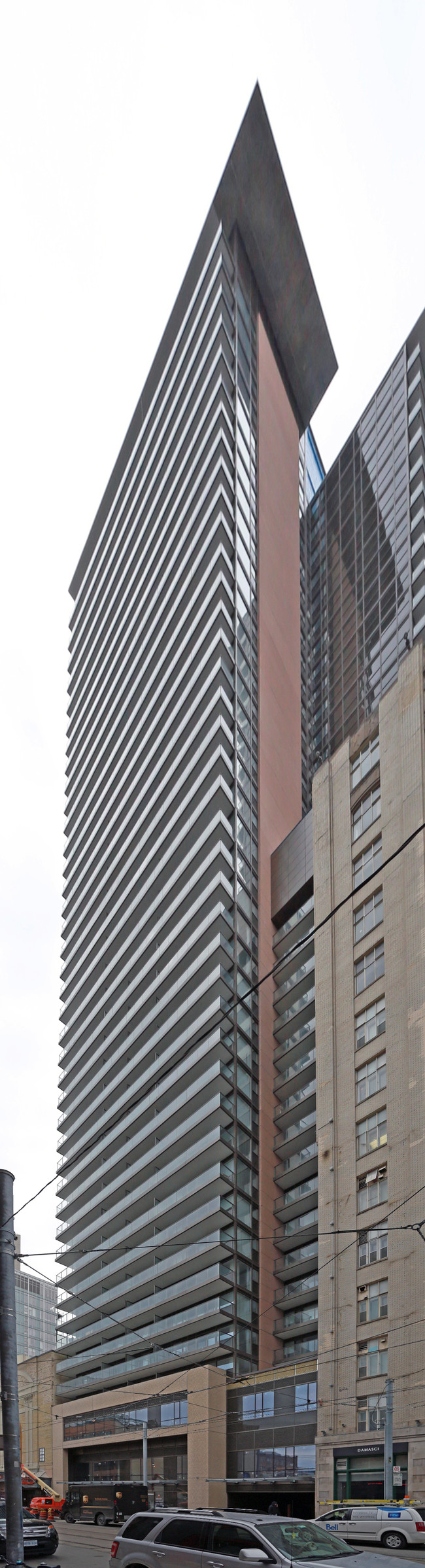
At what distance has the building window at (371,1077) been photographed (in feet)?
155

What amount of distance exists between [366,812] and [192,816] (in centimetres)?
1982

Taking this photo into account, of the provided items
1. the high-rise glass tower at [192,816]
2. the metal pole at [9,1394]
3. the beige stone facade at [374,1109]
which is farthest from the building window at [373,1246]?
the metal pole at [9,1394]

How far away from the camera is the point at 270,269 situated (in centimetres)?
9125

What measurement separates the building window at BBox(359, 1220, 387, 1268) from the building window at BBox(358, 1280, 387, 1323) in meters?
0.75

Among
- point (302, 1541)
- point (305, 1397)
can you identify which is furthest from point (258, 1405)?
point (302, 1541)

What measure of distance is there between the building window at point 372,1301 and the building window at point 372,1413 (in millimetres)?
2543

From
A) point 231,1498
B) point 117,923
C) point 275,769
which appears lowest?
point 231,1498

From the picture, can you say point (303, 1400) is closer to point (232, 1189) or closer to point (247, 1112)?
point (232, 1189)

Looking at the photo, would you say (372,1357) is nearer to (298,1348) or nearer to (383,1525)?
(298,1348)

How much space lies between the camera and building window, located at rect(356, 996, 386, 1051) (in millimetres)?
48156

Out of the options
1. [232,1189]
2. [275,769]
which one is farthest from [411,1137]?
[275,769]

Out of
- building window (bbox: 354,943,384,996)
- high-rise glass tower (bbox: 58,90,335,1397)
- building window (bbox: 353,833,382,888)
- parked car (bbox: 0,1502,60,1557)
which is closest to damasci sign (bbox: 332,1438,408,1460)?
high-rise glass tower (bbox: 58,90,335,1397)

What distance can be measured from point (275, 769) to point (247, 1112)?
23177mm

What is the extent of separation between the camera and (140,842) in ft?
270
